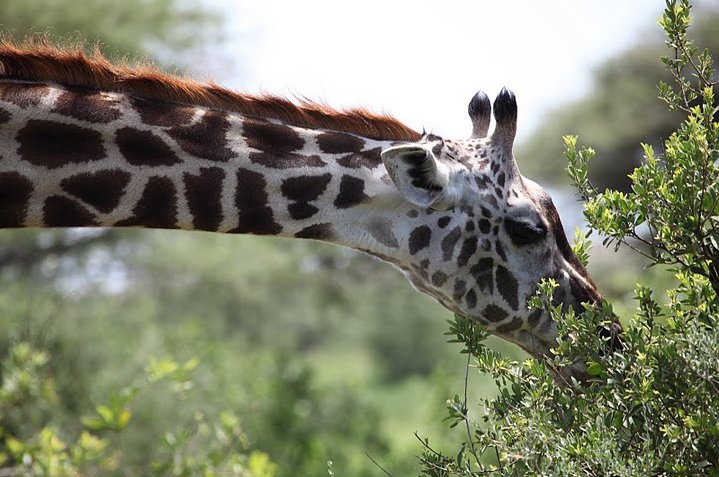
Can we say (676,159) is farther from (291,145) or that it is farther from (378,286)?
(378,286)

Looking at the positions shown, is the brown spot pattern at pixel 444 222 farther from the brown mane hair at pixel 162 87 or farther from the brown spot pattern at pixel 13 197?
the brown spot pattern at pixel 13 197

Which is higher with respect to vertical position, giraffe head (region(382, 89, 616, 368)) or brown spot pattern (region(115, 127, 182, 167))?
giraffe head (region(382, 89, 616, 368))

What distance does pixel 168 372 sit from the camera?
671cm

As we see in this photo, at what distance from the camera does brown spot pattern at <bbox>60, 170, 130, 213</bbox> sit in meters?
4.39

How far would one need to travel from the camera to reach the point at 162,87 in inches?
185

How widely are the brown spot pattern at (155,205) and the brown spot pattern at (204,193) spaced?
7 cm

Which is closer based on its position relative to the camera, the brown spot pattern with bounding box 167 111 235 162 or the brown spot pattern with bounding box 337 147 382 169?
the brown spot pattern with bounding box 167 111 235 162

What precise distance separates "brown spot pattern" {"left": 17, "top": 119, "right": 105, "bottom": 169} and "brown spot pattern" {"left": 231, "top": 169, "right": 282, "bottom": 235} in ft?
2.05

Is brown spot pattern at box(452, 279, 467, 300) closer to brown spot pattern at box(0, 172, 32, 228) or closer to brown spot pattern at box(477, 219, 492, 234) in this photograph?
brown spot pattern at box(477, 219, 492, 234)

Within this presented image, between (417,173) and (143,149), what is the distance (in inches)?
48.0

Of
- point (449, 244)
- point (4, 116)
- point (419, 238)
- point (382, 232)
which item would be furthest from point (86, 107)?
point (449, 244)

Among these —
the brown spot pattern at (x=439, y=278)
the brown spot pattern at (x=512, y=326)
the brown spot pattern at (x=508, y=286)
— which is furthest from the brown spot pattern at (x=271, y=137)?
the brown spot pattern at (x=512, y=326)

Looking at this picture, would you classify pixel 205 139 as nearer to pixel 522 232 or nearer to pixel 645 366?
pixel 522 232

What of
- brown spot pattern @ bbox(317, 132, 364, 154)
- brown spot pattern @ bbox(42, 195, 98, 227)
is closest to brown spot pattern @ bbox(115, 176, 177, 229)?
brown spot pattern @ bbox(42, 195, 98, 227)
